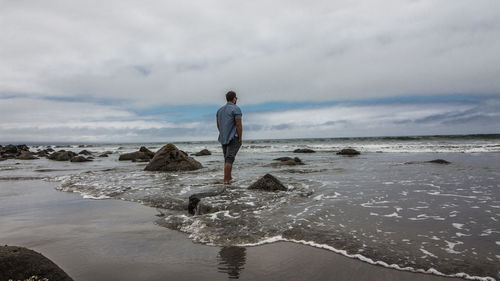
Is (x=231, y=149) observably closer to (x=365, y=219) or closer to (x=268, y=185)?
(x=268, y=185)

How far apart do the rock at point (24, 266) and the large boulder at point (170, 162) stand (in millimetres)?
9449

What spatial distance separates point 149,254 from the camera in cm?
311

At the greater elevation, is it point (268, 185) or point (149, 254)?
point (268, 185)

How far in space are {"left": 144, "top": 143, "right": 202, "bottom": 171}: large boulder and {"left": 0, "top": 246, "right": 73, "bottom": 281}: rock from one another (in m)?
9.45

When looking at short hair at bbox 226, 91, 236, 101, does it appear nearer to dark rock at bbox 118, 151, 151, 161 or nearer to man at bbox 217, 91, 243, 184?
man at bbox 217, 91, 243, 184


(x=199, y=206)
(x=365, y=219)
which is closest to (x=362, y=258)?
(x=365, y=219)

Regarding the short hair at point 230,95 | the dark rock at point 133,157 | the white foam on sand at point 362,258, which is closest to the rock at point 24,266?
the white foam on sand at point 362,258

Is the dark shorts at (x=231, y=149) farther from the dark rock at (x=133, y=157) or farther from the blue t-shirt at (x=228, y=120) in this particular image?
the dark rock at (x=133, y=157)

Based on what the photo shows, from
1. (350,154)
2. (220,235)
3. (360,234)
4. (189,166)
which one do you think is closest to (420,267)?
Answer: (360,234)

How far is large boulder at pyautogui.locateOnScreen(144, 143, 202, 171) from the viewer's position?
1161 cm

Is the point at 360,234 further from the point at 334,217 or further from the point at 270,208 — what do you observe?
the point at 270,208

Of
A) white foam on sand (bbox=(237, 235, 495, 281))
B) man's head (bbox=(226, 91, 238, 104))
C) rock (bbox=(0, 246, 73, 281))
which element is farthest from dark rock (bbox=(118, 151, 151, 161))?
rock (bbox=(0, 246, 73, 281))

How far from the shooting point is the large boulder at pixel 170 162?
457 inches

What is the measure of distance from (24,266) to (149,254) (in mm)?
1179
